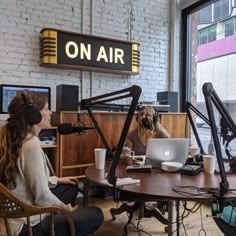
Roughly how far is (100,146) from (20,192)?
2.00 meters

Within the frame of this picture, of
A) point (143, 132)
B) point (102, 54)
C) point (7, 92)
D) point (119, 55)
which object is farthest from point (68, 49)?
point (143, 132)

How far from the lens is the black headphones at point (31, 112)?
1599 mm

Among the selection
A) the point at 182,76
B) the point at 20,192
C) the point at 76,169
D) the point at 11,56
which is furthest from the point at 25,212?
the point at 182,76

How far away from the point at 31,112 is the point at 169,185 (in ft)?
2.97

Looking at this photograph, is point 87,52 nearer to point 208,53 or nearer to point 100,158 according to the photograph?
point 208,53

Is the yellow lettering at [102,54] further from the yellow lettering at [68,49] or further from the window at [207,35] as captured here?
the window at [207,35]

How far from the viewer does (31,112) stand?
160 cm

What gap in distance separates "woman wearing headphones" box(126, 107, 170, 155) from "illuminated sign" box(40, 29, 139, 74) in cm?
107

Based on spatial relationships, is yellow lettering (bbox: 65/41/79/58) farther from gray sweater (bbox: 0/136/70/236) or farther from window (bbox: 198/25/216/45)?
gray sweater (bbox: 0/136/70/236)

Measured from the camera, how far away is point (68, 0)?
3.84 metres

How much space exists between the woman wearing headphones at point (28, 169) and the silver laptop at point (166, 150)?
2.14 ft

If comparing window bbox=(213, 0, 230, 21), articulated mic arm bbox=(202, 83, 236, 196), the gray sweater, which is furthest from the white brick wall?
articulated mic arm bbox=(202, 83, 236, 196)

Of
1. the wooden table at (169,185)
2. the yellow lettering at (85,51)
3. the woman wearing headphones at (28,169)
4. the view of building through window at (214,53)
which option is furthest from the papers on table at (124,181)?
the yellow lettering at (85,51)

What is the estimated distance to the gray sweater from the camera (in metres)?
1.50
